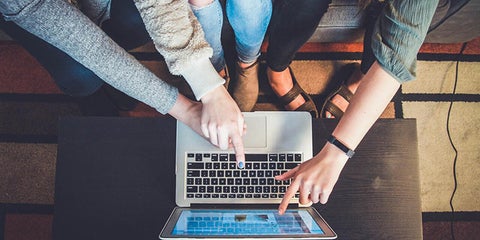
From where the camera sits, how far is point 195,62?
2.31 feet

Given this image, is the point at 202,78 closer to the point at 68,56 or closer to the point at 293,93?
the point at 68,56

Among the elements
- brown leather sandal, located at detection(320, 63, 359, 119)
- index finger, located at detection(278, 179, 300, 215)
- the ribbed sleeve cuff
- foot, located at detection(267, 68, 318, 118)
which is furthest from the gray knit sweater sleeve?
brown leather sandal, located at detection(320, 63, 359, 119)

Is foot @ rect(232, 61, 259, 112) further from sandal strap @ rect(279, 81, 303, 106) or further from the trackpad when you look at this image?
the trackpad

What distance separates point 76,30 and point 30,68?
2.92 ft

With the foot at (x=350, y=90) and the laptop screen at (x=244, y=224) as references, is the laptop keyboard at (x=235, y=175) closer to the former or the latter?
the laptop screen at (x=244, y=224)

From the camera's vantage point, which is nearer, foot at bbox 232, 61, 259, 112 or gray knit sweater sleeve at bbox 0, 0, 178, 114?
gray knit sweater sleeve at bbox 0, 0, 178, 114

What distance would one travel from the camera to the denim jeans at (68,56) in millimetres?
822

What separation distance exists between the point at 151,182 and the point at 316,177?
14.2 inches

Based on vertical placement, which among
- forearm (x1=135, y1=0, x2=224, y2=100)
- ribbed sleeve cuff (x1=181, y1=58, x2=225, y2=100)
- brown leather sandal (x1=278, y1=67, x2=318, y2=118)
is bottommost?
brown leather sandal (x1=278, y1=67, x2=318, y2=118)

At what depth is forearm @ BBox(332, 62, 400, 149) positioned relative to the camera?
70 cm

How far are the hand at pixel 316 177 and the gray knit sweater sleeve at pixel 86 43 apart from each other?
298 mm

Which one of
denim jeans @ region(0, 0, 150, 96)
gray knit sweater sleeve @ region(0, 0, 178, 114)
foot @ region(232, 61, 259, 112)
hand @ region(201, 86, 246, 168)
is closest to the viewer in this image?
gray knit sweater sleeve @ region(0, 0, 178, 114)

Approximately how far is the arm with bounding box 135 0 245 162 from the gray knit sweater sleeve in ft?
0.20

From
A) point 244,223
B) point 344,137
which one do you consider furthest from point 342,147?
point 244,223
